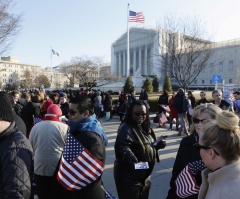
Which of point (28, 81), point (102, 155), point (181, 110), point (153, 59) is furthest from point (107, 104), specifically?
point (28, 81)

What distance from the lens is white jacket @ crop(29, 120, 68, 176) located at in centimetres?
311

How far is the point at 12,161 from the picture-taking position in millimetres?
1714

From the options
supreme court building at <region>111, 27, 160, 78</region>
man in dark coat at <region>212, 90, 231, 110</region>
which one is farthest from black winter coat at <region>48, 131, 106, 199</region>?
supreme court building at <region>111, 27, 160, 78</region>

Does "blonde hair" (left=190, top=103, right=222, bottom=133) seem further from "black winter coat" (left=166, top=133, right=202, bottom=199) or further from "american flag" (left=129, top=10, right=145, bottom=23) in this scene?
"american flag" (left=129, top=10, right=145, bottom=23)

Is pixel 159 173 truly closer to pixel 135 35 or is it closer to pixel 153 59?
pixel 153 59

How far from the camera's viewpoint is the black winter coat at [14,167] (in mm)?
1668

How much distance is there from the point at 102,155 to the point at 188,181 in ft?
2.97

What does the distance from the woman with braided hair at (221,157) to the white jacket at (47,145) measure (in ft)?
6.80

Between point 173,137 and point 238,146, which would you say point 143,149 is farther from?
point 173,137

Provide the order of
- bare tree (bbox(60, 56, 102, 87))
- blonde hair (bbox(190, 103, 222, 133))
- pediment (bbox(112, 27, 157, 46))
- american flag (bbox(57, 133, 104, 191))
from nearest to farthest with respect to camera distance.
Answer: american flag (bbox(57, 133, 104, 191)) → blonde hair (bbox(190, 103, 222, 133)) → bare tree (bbox(60, 56, 102, 87)) → pediment (bbox(112, 27, 157, 46))

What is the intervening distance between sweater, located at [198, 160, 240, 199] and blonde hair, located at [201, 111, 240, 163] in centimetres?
7

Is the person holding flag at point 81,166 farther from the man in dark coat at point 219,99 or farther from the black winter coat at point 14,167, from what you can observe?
the man in dark coat at point 219,99

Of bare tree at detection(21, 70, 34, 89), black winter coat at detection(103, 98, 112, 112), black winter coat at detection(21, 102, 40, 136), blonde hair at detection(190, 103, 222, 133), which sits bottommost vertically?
black winter coat at detection(103, 98, 112, 112)

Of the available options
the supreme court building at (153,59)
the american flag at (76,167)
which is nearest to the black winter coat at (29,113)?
the american flag at (76,167)
